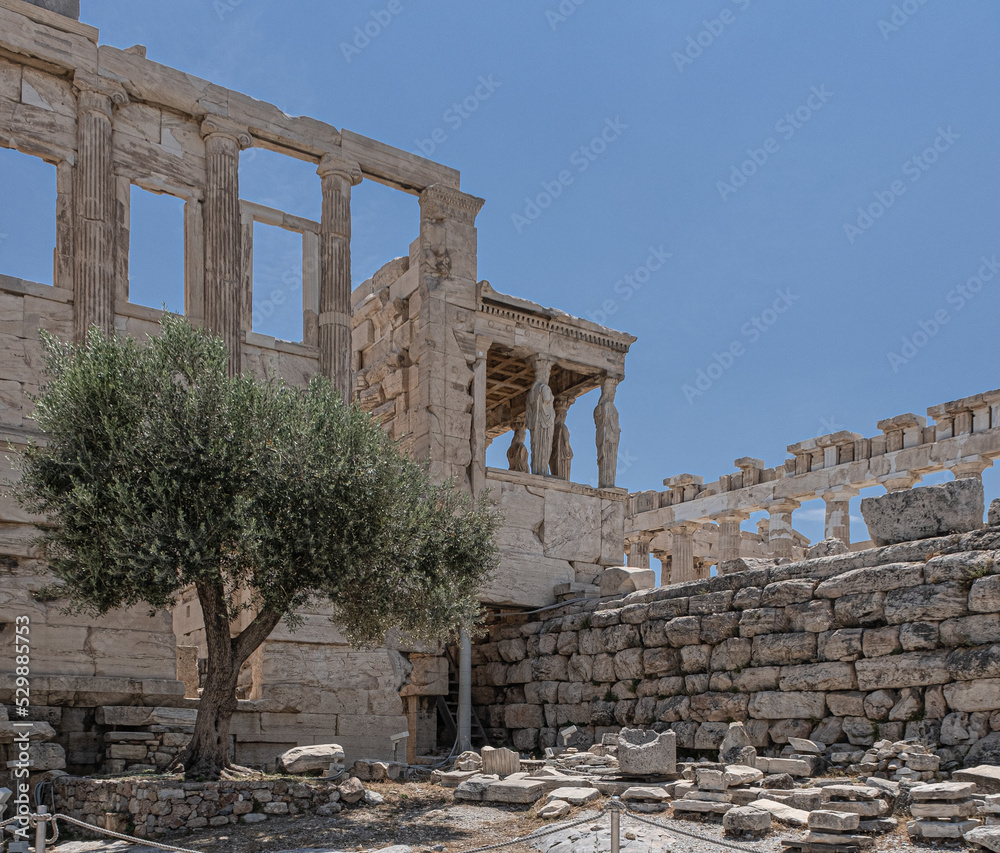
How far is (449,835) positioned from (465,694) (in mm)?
7720

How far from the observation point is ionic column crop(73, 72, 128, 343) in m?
14.9

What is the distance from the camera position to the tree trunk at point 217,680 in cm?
1129

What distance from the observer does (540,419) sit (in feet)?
64.1

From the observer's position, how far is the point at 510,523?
1853 cm

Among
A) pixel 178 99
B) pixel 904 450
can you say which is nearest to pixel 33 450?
pixel 178 99

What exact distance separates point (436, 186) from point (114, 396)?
9097mm

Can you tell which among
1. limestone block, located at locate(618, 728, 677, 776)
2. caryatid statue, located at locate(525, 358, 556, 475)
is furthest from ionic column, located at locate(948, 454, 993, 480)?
limestone block, located at locate(618, 728, 677, 776)

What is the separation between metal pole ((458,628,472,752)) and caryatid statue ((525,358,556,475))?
3.47 metres

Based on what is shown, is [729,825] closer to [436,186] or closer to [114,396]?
[114,396]

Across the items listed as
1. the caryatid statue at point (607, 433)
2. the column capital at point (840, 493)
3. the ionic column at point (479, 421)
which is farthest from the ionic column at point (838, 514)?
the ionic column at point (479, 421)

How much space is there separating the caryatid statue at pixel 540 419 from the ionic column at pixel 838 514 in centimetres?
703

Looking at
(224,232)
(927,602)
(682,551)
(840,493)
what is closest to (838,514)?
(840,493)

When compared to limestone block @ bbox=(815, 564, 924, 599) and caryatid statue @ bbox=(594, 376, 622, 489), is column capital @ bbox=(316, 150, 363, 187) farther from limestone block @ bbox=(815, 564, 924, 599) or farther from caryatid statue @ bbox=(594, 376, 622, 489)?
limestone block @ bbox=(815, 564, 924, 599)

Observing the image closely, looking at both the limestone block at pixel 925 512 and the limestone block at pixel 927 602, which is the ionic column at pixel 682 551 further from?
the limestone block at pixel 927 602
